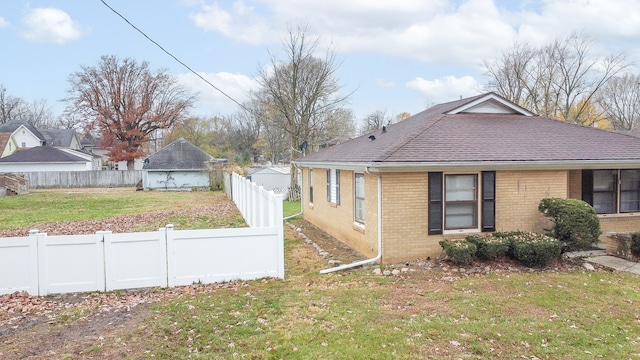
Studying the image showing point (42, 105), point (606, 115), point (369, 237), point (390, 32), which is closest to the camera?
point (369, 237)

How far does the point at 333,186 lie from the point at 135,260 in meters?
7.25

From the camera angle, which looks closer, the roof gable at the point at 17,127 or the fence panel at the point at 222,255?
the fence panel at the point at 222,255

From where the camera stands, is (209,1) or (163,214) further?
(163,214)

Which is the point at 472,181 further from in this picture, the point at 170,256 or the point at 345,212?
the point at 170,256

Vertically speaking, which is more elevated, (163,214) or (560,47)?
(560,47)

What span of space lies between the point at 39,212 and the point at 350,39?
18495 mm

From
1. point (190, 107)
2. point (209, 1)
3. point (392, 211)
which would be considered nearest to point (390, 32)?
point (209, 1)

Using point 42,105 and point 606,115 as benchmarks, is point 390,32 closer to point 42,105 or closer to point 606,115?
point 606,115

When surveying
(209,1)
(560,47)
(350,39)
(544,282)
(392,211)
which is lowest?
(544,282)

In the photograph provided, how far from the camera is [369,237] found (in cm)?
1048

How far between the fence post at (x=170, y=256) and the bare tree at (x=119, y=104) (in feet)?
148

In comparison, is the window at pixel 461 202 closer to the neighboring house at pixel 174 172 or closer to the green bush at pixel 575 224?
the green bush at pixel 575 224

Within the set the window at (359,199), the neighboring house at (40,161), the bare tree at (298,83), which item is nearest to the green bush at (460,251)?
the window at (359,199)

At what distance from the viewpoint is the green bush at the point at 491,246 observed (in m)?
9.06
